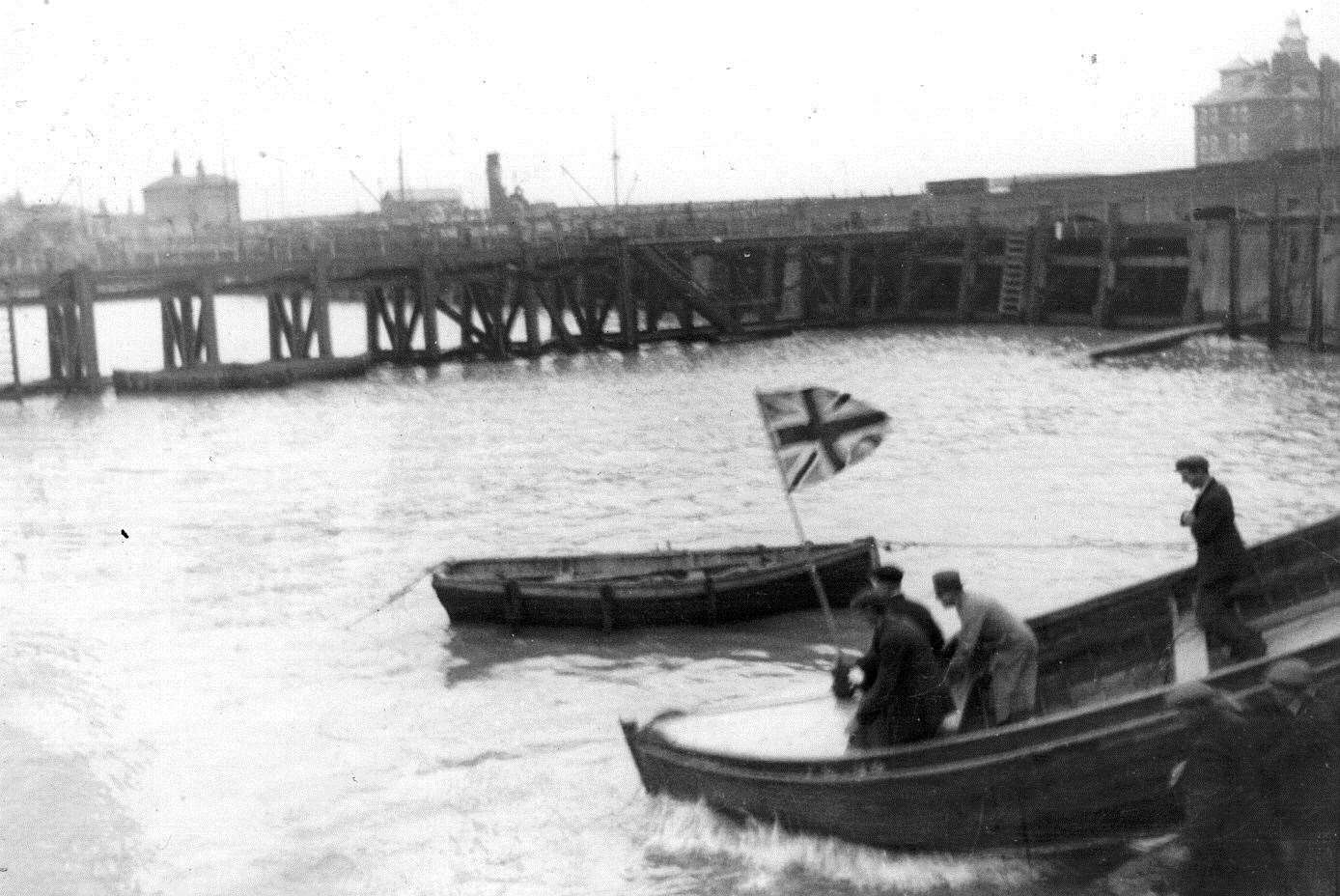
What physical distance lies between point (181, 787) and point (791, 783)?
20.6 ft

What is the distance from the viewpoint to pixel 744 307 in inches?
2138

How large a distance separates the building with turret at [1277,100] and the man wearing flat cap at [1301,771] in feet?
278

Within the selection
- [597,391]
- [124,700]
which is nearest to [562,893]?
[124,700]

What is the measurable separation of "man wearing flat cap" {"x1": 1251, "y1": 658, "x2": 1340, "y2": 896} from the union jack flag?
193 inches

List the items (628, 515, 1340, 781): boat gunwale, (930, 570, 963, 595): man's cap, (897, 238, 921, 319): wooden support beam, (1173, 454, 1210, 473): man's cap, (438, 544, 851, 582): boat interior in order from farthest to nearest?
(897, 238, 921, 319): wooden support beam < (438, 544, 851, 582): boat interior < (1173, 454, 1210, 473): man's cap < (930, 570, 963, 595): man's cap < (628, 515, 1340, 781): boat gunwale

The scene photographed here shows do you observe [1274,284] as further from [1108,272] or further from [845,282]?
[845,282]

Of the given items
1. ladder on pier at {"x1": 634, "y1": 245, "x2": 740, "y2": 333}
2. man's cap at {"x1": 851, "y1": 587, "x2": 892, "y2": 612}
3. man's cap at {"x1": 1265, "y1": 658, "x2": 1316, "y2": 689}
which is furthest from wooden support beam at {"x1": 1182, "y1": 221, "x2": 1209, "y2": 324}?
man's cap at {"x1": 1265, "y1": 658, "x2": 1316, "y2": 689}

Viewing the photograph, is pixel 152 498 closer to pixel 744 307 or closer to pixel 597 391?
pixel 597 391

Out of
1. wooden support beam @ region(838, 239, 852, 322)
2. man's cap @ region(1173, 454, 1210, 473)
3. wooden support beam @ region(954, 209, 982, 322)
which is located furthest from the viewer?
wooden support beam @ region(838, 239, 852, 322)

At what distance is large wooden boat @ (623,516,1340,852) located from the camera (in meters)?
9.84

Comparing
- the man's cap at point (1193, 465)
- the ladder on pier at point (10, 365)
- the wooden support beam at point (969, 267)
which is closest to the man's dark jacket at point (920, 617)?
the man's cap at point (1193, 465)

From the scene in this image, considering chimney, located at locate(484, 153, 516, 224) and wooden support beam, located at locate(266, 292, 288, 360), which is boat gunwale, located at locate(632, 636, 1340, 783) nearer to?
wooden support beam, located at locate(266, 292, 288, 360)

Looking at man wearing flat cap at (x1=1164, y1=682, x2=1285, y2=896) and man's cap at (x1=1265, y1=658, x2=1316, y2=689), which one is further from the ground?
man's cap at (x1=1265, y1=658, x2=1316, y2=689)

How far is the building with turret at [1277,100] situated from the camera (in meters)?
90.2
